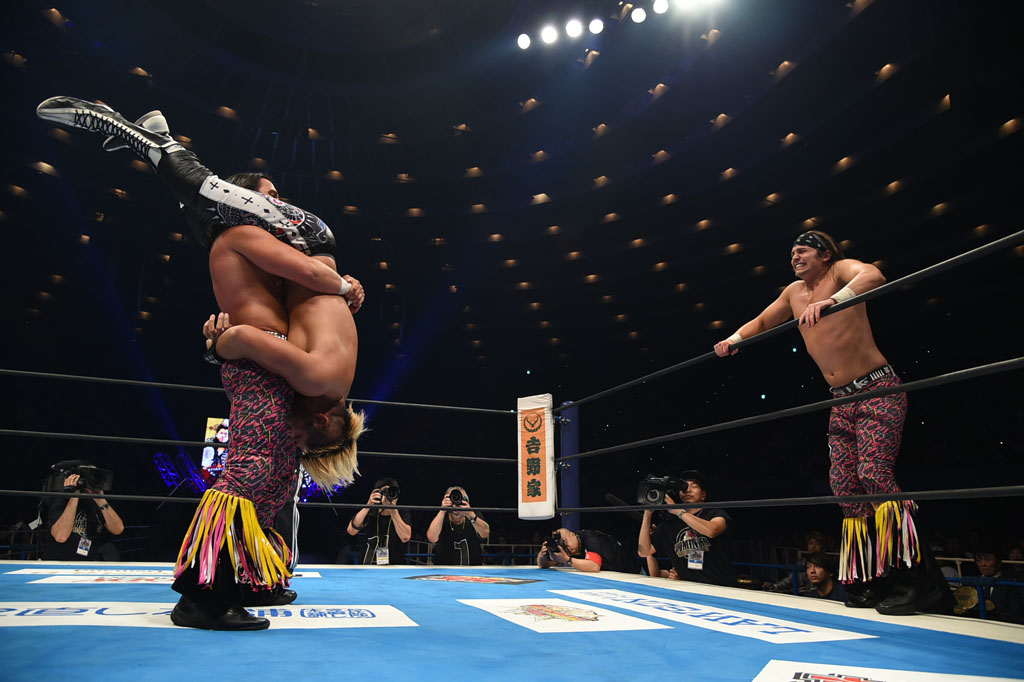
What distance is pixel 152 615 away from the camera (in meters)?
1.18

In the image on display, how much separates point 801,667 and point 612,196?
8527 millimetres

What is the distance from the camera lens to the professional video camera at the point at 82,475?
249 cm

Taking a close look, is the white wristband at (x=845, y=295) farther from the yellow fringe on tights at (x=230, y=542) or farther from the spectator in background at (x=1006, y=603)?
the spectator in background at (x=1006, y=603)

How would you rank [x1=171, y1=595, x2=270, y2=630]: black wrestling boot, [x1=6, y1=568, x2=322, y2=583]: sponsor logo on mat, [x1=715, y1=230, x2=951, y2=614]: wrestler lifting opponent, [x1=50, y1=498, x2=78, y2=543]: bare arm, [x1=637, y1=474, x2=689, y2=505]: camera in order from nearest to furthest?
[x1=171, y1=595, x2=270, y2=630]: black wrestling boot, [x1=715, y1=230, x2=951, y2=614]: wrestler lifting opponent, [x1=6, y1=568, x2=322, y2=583]: sponsor logo on mat, [x1=637, y1=474, x2=689, y2=505]: camera, [x1=50, y1=498, x2=78, y2=543]: bare arm

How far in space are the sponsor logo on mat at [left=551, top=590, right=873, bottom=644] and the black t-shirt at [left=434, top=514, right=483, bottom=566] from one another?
1963 millimetres

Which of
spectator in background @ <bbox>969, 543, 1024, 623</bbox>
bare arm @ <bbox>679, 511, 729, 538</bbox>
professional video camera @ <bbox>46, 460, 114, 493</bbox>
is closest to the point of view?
professional video camera @ <bbox>46, 460, 114, 493</bbox>

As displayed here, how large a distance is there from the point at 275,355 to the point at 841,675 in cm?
99

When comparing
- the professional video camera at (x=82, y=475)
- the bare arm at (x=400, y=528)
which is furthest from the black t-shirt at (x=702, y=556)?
the professional video camera at (x=82, y=475)

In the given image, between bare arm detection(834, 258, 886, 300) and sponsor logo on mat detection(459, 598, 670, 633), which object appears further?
bare arm detection(834, 258, 886, 300)

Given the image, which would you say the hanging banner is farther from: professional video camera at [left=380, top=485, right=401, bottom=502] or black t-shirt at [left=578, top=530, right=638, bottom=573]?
professional video camera at [left=380, top=485, right=401, bottom=502]

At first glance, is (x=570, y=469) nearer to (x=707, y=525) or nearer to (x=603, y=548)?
(x=603, y=548)

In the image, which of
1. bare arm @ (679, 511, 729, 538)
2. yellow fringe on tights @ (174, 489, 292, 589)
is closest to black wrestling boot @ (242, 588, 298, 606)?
yellow fringe on tights @ (174, 489, 292, 589)

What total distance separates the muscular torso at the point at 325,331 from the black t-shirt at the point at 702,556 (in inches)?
79.5

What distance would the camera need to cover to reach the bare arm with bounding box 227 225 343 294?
1.25 metres
